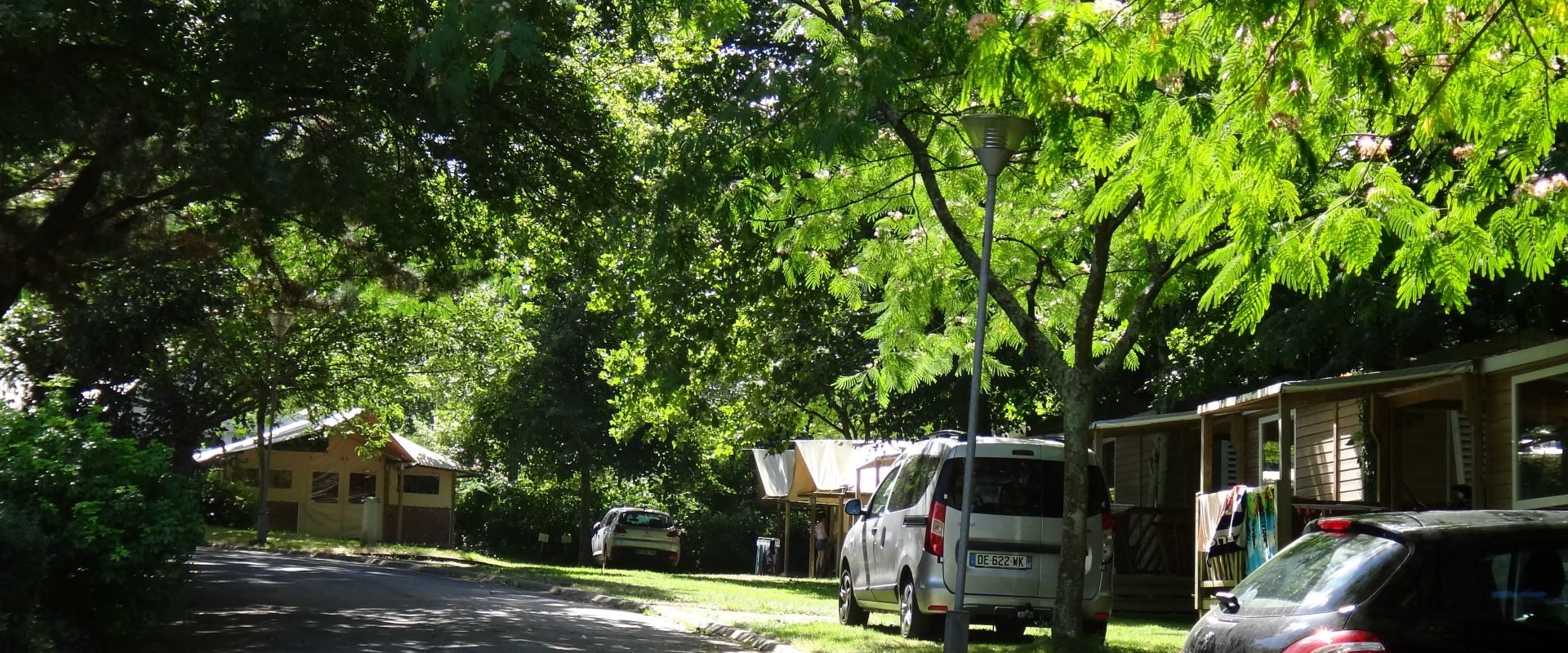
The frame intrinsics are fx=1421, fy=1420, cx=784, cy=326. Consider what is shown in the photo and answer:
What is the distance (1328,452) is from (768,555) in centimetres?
2531

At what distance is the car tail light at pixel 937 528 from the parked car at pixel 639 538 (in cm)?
2569

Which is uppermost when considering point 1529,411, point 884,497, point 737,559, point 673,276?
point 673,276

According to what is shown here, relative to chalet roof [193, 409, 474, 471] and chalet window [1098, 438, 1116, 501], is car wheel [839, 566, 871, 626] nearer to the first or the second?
chalet window [1098, 438, 1116, 501]

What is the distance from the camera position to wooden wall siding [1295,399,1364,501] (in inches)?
719

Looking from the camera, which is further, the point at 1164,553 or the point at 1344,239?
the point at 1164,553

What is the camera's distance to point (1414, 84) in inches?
339

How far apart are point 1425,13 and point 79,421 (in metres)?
10.3

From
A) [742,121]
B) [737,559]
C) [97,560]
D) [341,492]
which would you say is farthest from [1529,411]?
[341,492]

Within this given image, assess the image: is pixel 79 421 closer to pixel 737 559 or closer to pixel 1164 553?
pixel 1164 553

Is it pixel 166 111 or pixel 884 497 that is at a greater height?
pixel 166 111

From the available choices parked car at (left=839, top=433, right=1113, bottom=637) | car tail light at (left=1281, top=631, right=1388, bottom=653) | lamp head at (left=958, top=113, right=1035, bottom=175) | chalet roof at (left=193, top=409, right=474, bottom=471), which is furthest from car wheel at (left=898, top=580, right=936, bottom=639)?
chalet roof at (left=193, top=409, right=474, bottom=471)

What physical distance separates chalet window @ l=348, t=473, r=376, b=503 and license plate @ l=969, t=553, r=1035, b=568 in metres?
38.0

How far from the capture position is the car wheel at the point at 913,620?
13.6 meters

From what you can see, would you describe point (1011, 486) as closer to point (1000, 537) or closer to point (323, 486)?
point (1000, 537)
